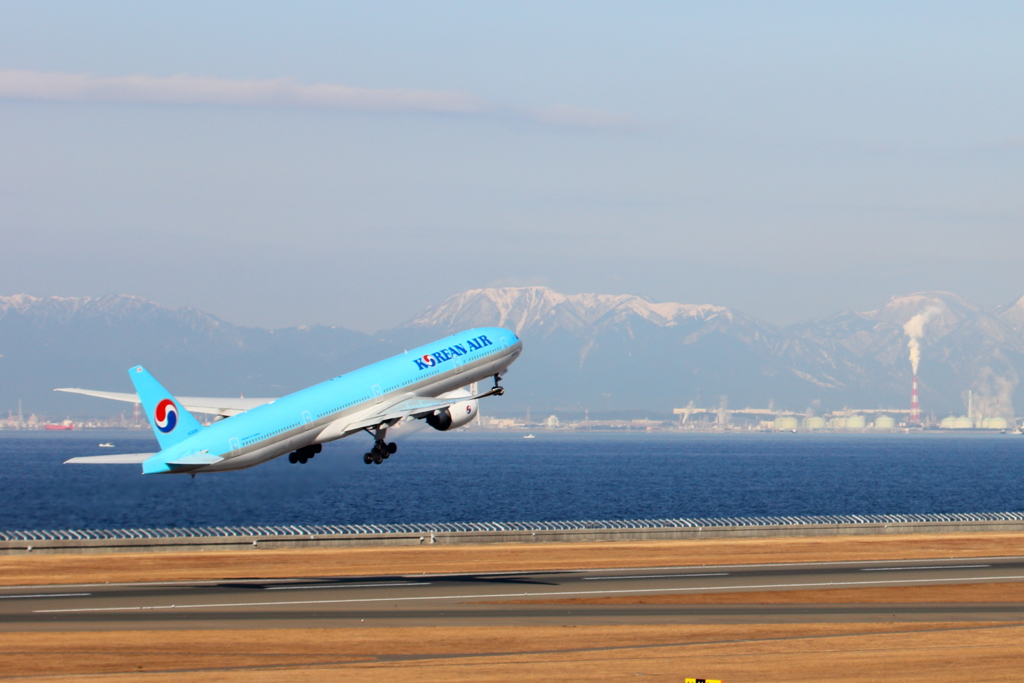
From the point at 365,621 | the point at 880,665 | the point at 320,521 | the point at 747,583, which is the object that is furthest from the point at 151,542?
the point at 320,521

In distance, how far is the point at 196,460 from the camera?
6141cm

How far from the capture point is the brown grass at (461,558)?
9188 cm

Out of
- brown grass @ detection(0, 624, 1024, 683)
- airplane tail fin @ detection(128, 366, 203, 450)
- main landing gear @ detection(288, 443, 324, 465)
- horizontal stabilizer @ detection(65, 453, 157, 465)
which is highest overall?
airplane tail fin @ detection(128, 366, 203, 450)

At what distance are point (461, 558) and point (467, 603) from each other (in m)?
26.8

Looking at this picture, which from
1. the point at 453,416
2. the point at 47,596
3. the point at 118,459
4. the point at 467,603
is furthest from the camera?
the point at 47,596

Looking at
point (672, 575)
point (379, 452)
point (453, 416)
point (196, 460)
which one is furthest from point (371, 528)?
point (196, 460)

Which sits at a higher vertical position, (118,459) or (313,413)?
(313,413)

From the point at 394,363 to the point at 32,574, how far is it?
3901 cm

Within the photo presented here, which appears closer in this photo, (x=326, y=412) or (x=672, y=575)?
(x=326, y=412)

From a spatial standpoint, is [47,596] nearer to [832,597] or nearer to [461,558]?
[461,558]

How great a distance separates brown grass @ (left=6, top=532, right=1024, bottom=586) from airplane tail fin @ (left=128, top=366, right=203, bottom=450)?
25.5 metres

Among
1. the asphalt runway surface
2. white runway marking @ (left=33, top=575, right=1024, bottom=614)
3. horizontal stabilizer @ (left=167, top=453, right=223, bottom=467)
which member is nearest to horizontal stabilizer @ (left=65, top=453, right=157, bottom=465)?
horizontal stabilizer @ (left=167, top=453, right=223, bottom=467)

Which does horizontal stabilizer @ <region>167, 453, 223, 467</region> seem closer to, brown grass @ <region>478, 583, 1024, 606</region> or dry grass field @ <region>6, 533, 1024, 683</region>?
dry grass field @ <region>6, 533, 1024, 683</region>

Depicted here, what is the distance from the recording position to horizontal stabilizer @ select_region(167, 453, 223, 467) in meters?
→ 61.4
